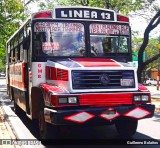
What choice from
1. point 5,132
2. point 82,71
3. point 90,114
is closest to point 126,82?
point 82,71

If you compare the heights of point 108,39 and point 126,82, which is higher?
point 108,39

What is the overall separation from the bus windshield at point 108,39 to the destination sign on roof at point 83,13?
0.83 feet

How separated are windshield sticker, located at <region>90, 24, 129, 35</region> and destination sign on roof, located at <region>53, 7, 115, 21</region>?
23 centimetres

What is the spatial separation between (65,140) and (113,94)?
1.89 meters

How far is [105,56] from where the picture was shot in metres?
8.12

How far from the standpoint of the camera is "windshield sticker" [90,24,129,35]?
8.09 metres

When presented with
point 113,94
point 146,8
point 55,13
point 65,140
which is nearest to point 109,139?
point 65,140

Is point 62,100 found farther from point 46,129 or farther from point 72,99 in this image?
point 46,129

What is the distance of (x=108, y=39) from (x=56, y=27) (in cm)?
133

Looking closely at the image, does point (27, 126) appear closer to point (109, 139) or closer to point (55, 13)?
point (109, 139)

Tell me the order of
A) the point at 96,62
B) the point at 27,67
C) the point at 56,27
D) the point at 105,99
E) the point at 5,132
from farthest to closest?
the point at 27,67
the point at 5,132
the point at 56,27
the point at 96,62
the point at 105,99

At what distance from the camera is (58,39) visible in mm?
7777

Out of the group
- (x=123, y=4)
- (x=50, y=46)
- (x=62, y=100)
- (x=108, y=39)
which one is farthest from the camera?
(x=123, y=4)

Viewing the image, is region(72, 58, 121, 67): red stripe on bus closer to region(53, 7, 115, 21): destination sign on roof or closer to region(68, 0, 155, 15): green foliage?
region(53, 7, 115, 21): destination sign on roof
